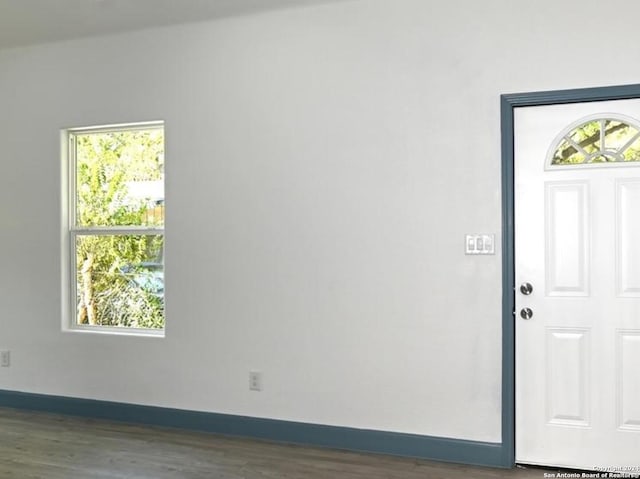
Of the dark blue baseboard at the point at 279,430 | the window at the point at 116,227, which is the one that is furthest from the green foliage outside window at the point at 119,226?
the dark blue baseboard at the point at 279,430

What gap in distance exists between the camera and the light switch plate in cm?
313

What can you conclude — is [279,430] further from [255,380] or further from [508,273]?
[508,273]

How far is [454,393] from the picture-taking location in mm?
3207

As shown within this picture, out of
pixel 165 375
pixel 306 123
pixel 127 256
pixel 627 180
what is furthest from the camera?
pixel 127 256

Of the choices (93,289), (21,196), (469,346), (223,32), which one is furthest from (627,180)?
(21,196)

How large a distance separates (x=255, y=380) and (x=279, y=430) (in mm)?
355

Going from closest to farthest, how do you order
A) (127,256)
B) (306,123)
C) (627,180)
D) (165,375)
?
(627,180), (306,123), (165,375), (127,256)

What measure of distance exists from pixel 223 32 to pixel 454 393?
2769 millimetres

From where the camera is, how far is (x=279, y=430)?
352 cm

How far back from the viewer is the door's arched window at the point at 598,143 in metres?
2.95

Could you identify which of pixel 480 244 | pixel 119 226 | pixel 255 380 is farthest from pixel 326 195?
pixel 119 226

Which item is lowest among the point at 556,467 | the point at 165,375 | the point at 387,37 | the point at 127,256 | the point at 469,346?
the point at 556,467

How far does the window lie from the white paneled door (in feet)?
8.15

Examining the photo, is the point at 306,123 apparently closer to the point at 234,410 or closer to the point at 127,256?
the point at 127,256
